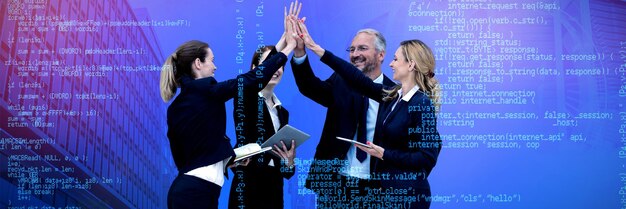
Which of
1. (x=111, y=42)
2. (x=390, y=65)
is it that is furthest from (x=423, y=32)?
(x=111, y=42)

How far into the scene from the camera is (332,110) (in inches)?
128

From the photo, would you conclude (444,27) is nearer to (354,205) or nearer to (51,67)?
(354,205)

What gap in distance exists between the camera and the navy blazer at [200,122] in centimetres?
280

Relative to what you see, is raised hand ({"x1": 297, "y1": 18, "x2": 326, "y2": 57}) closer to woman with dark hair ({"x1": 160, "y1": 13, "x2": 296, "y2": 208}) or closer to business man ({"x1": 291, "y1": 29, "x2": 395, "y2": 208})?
business man ({"x1": 291, "y1": 29, "x2": 395, "y2": 208})

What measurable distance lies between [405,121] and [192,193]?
956mm

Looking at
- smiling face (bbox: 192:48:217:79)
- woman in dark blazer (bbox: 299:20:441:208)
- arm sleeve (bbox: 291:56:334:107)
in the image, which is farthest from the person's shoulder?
smiling face (bbox: 192:48:217:79)

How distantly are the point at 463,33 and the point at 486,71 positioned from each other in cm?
22

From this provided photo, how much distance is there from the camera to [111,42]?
337 cm

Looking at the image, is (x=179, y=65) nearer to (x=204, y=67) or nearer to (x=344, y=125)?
(x=204, y=67)

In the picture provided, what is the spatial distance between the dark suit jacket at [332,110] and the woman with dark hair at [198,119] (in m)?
0.30

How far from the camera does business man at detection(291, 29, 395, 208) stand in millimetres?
3117

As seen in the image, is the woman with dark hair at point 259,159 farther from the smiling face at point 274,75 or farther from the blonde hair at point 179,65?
the blonde hair at point 179,65
